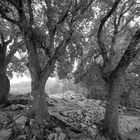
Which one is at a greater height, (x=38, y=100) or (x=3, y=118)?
(x=38, y=100)

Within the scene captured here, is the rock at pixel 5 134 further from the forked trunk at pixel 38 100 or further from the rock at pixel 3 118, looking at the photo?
the forked trunk at pixel 38 100

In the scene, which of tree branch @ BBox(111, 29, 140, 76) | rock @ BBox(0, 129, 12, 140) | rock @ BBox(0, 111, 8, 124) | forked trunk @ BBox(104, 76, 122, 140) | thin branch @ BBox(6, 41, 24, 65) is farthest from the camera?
thin branch @ BBox(6, 41, 24, 65)

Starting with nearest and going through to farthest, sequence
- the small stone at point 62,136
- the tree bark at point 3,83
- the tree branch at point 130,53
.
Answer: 1. the small stone at point 62,136
2. the tree branch at point 130,53
3. the tree bark at point 3,83

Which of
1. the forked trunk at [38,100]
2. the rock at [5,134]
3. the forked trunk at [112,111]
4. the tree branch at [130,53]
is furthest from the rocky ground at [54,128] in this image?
the tree branch at [130,53]

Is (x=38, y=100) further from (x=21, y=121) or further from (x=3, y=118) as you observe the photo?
(x=3, y=118)

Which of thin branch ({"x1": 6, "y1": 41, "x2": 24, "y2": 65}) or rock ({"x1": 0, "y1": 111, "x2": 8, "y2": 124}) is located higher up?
thin branch ({"x1": 6, "y1": 41, "x2": 24, "y2": 65})

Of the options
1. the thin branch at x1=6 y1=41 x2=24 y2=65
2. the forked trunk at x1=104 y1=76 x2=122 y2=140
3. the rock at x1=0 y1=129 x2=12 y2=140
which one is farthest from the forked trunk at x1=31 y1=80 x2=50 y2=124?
the thin branch at x1=6 y1=41 x2=24 y2=65

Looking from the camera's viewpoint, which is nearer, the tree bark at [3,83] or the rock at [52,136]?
the rock at [52,136]

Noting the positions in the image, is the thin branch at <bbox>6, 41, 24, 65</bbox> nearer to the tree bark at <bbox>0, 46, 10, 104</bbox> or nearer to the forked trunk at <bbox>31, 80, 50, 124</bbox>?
the tree bark at <bbox>0, 46, 10, 104</bbox>

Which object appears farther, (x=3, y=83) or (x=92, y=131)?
(x=3, y=83)

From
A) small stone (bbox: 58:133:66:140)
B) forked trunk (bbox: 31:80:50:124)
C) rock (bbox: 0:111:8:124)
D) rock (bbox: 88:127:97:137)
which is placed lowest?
rock (bbox: 88:127:97:137)

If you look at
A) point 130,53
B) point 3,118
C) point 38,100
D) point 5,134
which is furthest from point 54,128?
point 130,53

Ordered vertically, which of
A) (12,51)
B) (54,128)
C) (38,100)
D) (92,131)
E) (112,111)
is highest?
(12,51)

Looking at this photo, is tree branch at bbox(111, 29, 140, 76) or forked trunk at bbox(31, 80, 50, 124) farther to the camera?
tree branch at bbox(111, 29, 140, 76)
